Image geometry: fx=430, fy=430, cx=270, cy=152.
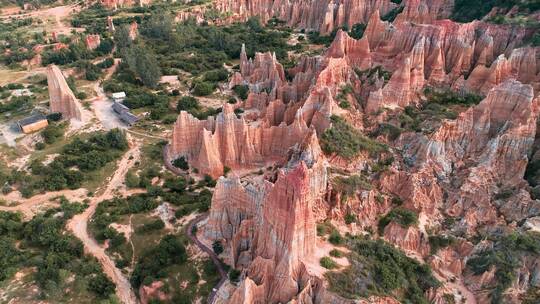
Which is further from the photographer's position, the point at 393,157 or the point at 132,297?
the point at 393,157

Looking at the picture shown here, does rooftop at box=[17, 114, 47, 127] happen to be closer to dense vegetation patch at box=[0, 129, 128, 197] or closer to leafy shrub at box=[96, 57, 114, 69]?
dense vegetation patch at box=[0, 129, 128, 197]

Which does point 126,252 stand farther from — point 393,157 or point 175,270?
point 393,157

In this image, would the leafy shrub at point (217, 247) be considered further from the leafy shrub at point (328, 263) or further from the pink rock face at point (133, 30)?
the pink rock face at point (133, 30)

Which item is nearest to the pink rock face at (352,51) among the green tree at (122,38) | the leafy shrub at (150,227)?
the leafy shrub at (150,227)

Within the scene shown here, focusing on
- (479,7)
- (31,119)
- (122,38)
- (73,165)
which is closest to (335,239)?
(73,165)

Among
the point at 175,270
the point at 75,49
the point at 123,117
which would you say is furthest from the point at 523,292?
the point at 75,49

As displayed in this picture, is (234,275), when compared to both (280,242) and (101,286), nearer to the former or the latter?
(280,242)
